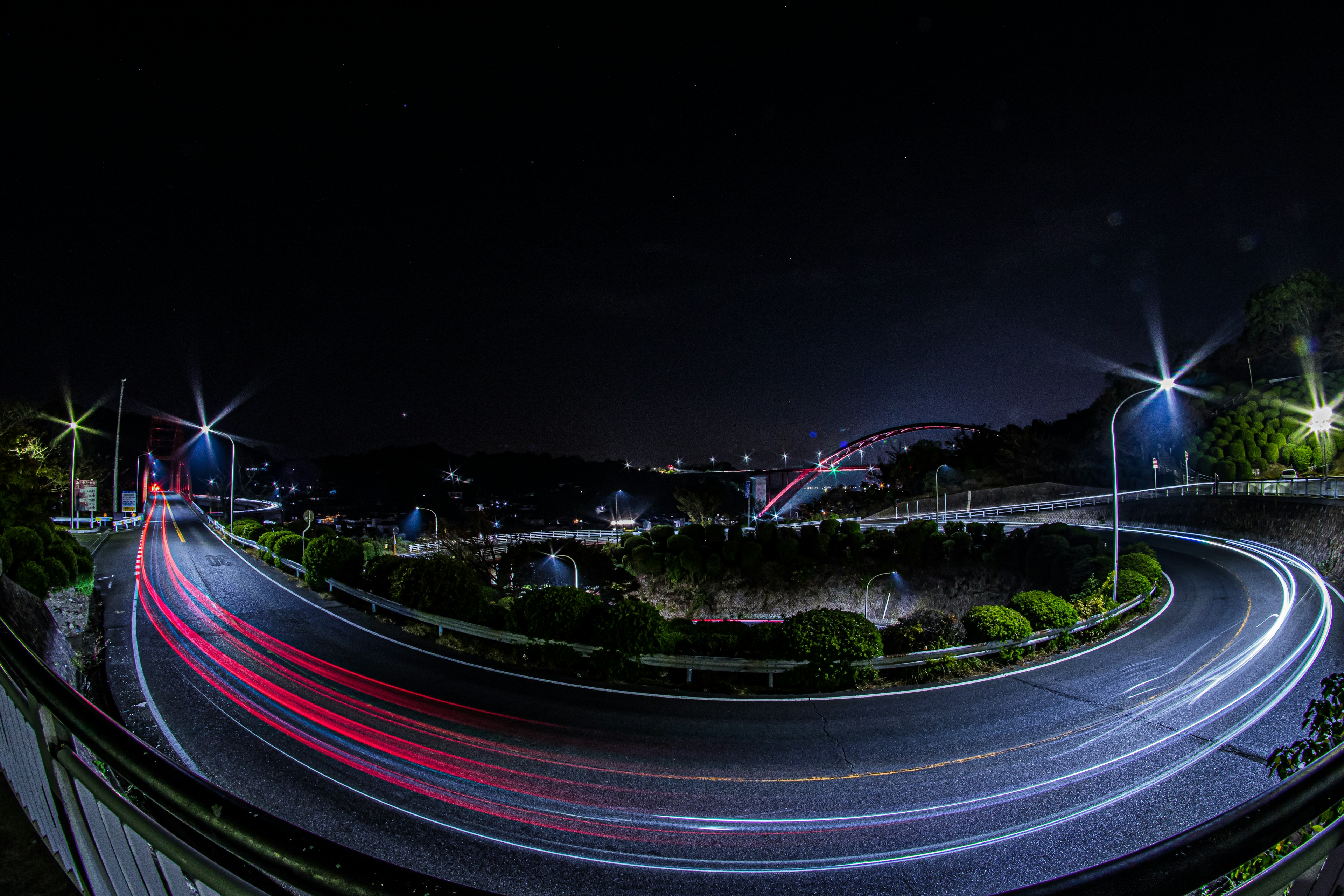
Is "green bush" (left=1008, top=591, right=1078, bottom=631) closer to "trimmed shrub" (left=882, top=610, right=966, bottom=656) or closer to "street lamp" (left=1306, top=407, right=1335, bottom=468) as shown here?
"trimmed shrub" (left=882, top=610, right=966, bottom=656)

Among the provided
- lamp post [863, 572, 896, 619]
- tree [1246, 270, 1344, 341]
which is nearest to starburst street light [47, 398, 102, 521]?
lamp post [863, 572, 896, 619]

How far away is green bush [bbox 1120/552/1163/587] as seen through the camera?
915 inches

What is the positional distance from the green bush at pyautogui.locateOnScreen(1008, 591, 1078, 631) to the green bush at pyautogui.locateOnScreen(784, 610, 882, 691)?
5.87m

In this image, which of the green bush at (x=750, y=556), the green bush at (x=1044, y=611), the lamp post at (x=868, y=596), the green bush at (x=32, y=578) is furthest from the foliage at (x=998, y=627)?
the green bush at (x=32, y=578)

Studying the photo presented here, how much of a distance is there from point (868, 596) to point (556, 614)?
77.7 ft

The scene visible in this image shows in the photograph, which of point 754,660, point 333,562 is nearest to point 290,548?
point 333,562

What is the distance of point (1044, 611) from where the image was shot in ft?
59.2

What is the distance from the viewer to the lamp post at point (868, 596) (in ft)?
114

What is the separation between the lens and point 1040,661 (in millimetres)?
16703

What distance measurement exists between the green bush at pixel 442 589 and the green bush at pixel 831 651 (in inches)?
345

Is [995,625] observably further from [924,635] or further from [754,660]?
[754,660]

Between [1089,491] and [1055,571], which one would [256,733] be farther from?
[1089,491]

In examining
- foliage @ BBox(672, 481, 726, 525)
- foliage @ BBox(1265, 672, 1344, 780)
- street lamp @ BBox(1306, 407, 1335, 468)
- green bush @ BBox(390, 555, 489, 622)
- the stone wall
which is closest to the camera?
foliage @ BBox(1265, 672, 1344, 780)

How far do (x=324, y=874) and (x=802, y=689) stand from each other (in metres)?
14.4
